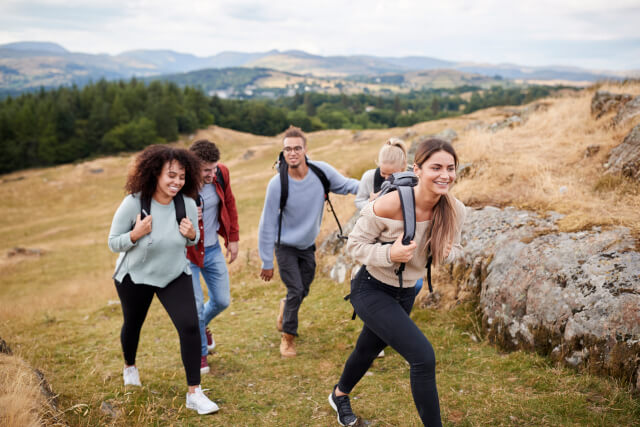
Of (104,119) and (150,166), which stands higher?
(150,166)

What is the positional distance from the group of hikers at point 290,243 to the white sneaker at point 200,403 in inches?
0.4

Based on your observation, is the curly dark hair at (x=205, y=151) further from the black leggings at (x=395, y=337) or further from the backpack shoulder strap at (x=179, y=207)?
the black leggings at (x=395, y=337)

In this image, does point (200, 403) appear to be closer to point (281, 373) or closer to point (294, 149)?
point (281, 373)

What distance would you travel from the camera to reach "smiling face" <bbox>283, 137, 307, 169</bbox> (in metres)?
5.38

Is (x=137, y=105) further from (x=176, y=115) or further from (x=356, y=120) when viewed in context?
(x=356, y=120)

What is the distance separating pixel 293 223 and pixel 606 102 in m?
10.9

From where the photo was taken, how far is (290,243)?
5.64 metres

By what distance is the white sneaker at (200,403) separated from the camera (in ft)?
14.2

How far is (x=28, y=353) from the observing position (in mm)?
6617

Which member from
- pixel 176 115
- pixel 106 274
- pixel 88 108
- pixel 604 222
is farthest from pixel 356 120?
pixel 604 222

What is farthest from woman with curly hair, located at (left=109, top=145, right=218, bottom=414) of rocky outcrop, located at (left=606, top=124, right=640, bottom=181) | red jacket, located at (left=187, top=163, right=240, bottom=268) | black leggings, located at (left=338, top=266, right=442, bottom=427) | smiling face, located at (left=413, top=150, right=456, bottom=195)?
rocky outcrop, located at (left=606, top=124, right=640, bottom=181)

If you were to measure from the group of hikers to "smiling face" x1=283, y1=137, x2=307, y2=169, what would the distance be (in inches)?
0.5

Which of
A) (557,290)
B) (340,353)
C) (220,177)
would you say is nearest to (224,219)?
(220,177)

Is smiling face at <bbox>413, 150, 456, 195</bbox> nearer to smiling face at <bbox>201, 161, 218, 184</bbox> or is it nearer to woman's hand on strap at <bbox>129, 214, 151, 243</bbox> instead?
woman's hand on strap at <bbox>129, 214, 151, 243</bbox>
